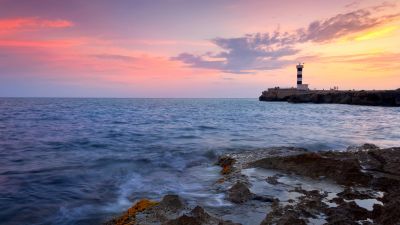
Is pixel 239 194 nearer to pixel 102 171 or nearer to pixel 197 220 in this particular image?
pixel 197 220

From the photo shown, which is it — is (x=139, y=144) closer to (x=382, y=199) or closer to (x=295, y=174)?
(x=295, y=174)

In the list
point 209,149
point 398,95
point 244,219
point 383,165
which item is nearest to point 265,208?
point 244,219

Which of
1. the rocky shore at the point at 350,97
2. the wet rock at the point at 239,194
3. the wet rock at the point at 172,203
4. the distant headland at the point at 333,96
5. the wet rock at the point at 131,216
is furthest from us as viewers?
the distant headland at the point at 333,96

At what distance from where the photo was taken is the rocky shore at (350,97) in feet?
218

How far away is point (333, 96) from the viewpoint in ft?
273

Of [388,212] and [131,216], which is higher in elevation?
[388,212]

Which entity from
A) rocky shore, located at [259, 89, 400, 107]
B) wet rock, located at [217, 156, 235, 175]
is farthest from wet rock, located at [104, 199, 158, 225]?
rocky shore, located at [259, 89, 400, 107]

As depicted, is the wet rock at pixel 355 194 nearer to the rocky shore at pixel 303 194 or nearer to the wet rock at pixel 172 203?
the rocky shore at pixel 303 194

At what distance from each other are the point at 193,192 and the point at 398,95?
70.4 meters

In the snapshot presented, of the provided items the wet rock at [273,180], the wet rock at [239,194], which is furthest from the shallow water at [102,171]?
the wet rock at [273,180]

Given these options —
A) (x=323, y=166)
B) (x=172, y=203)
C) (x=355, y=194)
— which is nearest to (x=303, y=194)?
(x=355, y=194)

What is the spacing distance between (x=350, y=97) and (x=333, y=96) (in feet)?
23.5

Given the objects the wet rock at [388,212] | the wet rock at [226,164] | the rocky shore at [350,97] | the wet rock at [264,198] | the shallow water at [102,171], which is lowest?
the shallow water at [102,171]

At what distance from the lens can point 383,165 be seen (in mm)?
8977
